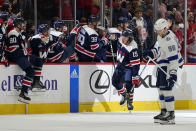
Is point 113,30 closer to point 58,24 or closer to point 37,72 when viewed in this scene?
point 58,24

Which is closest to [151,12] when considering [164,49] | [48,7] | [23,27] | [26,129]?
[48,7]

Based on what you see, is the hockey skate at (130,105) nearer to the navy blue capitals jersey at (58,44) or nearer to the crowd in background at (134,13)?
the navy blue capitals jersey at (58,44)

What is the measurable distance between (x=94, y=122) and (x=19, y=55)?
2306mm

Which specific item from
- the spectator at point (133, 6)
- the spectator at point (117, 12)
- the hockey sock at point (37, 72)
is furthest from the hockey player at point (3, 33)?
the spectator at point (133, 6)

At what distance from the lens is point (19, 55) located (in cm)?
1282

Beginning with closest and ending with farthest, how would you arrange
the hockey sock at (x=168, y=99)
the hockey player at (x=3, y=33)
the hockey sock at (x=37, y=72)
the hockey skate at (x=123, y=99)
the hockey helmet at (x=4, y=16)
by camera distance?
the hockey sock at (x=168, y=99) < the hockey player at (x=3, y=33) < the hockey helmet at (x=4, y=16) < the hockey sock at (x=37, y=72) < the hockey skate at (x=123, y=99)

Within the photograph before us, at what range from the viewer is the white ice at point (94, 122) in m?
10.2

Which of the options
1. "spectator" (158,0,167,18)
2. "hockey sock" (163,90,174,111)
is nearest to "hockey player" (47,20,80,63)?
"spectator" (158,0,167,18)

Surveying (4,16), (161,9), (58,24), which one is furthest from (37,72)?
(161,9)

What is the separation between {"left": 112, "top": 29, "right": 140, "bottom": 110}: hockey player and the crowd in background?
5.42 ft

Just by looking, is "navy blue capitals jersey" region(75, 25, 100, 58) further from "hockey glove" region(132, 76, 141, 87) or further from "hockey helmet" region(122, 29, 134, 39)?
"hockey glove" region(132, 76, 141, 87)

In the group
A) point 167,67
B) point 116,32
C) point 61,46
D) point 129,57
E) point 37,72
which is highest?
point 116,32

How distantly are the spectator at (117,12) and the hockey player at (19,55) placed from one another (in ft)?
10.2

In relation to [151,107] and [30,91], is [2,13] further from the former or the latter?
[151,107]
